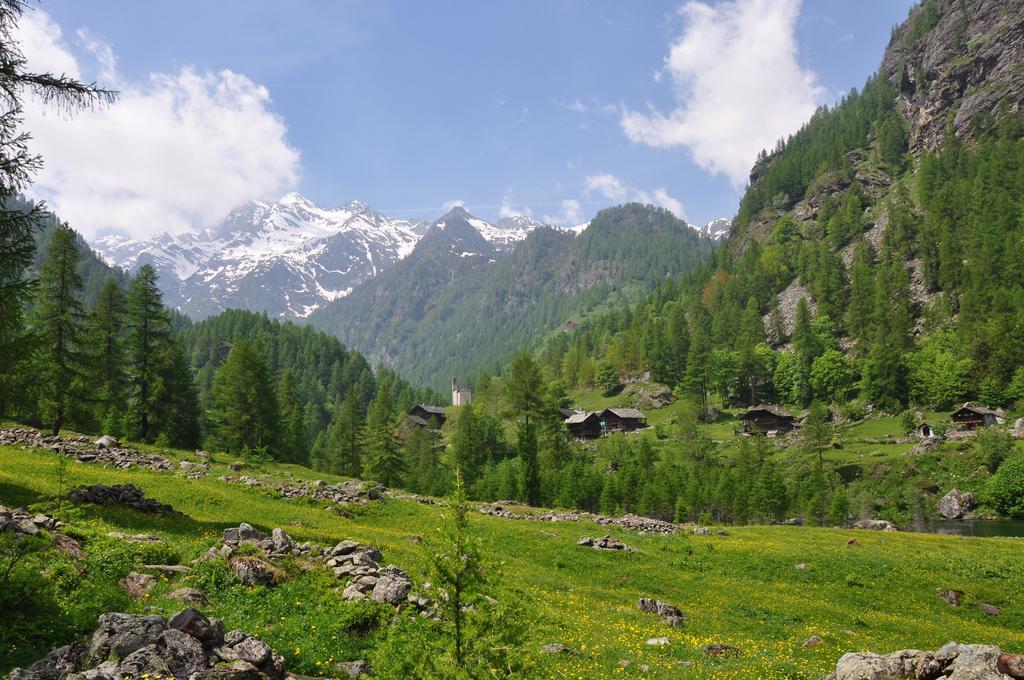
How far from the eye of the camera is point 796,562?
33.3m

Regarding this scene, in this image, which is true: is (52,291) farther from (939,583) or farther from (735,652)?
(939,583)

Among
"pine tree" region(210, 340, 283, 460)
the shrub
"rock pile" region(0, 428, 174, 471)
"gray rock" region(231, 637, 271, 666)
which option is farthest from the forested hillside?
"gray rock" region(231, 637, 271, 666)

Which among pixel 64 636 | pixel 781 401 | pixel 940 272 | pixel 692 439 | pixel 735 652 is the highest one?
pixel 940 272

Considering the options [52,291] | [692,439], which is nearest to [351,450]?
[52,291]

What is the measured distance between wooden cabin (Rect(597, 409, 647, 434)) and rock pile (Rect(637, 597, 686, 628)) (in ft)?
397

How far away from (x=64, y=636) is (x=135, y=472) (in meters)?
28.7

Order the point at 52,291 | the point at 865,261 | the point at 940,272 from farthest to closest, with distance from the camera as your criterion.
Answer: the point at 865,261 < the point at 940,272 < the point at 52,291

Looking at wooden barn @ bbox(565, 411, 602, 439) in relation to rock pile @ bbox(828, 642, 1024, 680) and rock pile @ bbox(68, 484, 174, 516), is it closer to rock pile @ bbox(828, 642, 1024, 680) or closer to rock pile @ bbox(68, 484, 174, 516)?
rock pile @ bbox(68, 484, 174, 516)

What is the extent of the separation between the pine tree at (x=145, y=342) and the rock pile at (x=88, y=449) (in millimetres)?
14943

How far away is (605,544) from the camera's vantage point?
112ft

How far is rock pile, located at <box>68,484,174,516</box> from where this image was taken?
23.4m

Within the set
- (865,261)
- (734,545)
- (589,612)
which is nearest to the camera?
(589,612)

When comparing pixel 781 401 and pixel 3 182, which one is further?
pixel 781 401

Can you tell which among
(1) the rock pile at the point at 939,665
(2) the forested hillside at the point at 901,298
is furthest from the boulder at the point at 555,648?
(2) the forested hillside at the point at 901,298
